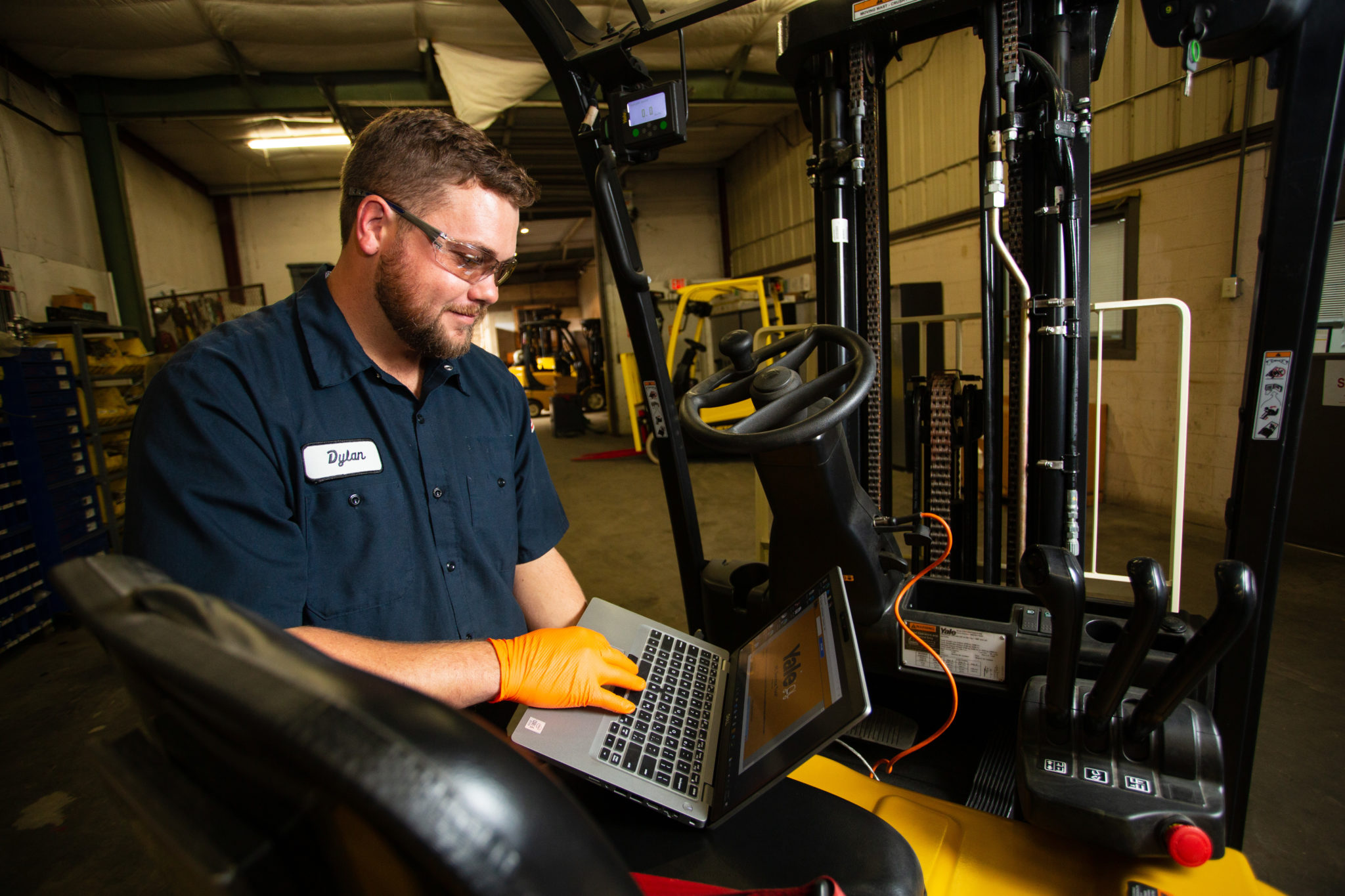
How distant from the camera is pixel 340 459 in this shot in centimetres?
116

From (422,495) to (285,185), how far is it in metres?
10.4

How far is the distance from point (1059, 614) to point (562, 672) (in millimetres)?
791

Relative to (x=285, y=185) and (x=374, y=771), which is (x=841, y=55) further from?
(x=285, y=185)

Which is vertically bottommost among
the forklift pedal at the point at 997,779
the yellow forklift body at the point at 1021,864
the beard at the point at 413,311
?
the forklift pedal at the point at 997,779

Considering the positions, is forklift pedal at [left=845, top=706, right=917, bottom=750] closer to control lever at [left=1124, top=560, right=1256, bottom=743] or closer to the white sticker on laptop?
control lever at [left=1124, top=560, right=1256, bottom=743]

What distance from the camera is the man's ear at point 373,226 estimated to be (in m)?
1.20

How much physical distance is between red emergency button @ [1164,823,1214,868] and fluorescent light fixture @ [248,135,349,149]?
30.2 ft

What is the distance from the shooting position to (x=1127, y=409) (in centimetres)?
459

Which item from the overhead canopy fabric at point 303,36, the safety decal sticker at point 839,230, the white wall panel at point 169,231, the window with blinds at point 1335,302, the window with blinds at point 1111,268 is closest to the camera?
the safety decal sticker at point 839,230

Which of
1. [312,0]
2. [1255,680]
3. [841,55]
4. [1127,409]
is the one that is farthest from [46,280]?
[1127,409]

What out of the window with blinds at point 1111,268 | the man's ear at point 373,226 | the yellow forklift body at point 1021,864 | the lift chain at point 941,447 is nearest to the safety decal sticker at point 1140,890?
the yellow forklift body at point 1021,864

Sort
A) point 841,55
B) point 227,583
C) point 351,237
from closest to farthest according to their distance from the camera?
point 227,583, point 351,237, point 841,55

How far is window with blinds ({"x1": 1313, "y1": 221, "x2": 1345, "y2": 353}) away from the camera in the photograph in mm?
3398

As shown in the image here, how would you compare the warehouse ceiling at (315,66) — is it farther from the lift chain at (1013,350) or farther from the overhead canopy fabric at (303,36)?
the lift chain at (1013,350)
